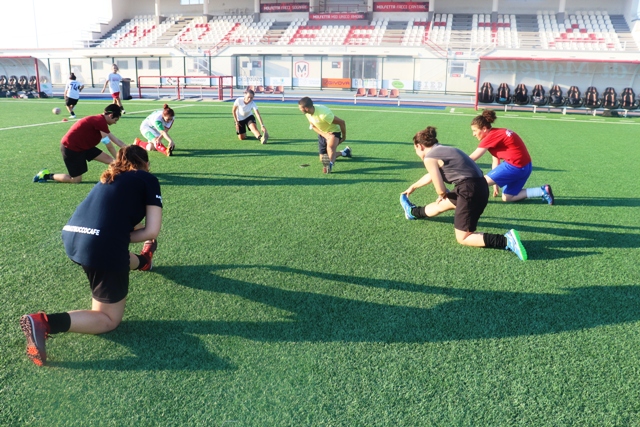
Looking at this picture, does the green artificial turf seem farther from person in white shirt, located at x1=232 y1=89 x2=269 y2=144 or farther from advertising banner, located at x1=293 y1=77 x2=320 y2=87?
advertising banner, located at x1=293 y1=77 x2=320 y2=87

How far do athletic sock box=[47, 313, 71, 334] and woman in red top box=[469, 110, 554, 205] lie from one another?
16.1 feet

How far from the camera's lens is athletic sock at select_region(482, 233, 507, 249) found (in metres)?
5.17

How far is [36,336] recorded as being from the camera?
305 cm

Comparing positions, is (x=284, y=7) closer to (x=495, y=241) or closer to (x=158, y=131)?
(x=158, y=131)

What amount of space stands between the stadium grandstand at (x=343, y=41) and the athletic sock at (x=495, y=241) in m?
27.6

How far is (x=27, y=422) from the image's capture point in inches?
103

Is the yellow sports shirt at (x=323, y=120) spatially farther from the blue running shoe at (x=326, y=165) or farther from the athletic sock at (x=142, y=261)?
A: the athletic sock at (x=142, y=261)

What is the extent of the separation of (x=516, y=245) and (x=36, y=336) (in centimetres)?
420

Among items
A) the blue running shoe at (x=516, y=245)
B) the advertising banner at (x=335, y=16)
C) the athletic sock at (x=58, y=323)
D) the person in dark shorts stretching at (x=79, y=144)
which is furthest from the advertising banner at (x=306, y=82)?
the athletic sock at (x=58, y=323)

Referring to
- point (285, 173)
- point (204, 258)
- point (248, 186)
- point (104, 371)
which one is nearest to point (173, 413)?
point (104, 371)

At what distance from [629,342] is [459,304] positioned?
116cm

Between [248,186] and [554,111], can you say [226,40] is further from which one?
[248,186]

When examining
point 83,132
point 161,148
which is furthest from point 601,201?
point 161,148

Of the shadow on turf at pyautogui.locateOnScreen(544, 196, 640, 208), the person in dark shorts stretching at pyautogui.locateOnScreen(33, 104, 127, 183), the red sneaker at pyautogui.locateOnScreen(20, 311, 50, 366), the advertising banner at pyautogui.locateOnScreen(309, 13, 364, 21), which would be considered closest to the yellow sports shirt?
the person in dark shorts stretching at pyautogui.locateOnScreen(33, 104, 127, 183)
